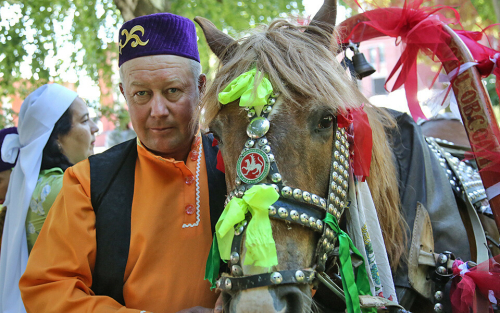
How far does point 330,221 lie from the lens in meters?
1.62

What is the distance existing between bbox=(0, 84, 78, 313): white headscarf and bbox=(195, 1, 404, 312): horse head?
1.82 metres

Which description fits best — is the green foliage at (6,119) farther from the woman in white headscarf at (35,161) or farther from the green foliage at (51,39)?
the woman in white headscarf at (35,161)

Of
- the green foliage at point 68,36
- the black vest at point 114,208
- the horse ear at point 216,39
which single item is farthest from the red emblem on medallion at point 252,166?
the green foliage at point 68,36

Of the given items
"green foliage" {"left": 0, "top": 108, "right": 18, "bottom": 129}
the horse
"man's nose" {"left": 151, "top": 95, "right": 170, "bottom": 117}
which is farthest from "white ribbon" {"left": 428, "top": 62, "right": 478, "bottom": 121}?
"green foliage" {"left": 0, "top": 108, "right": 18, "bottom": 129}

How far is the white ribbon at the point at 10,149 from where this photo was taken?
10.6 ft

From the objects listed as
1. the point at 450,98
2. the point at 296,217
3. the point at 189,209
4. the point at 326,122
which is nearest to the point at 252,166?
the point at 296,217

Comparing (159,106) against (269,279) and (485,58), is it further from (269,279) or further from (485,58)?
(485,58)

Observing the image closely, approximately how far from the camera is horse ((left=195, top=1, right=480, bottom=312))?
146 centimetres

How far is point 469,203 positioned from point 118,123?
7.27 metres

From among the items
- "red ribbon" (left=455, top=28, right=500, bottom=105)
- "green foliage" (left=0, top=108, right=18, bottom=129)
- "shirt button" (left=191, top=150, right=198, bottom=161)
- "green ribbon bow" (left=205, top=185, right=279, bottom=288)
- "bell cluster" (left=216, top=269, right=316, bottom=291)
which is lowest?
"bell cluster" (left=216, top=269, right=316, bottom=291)

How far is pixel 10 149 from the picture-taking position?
3.25m

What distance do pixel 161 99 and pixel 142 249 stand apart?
81cm

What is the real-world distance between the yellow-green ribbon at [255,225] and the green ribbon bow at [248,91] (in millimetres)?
390

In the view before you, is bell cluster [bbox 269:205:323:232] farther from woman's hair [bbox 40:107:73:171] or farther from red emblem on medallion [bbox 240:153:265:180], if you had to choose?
woman's hair [bbox 40:107:73:171]
